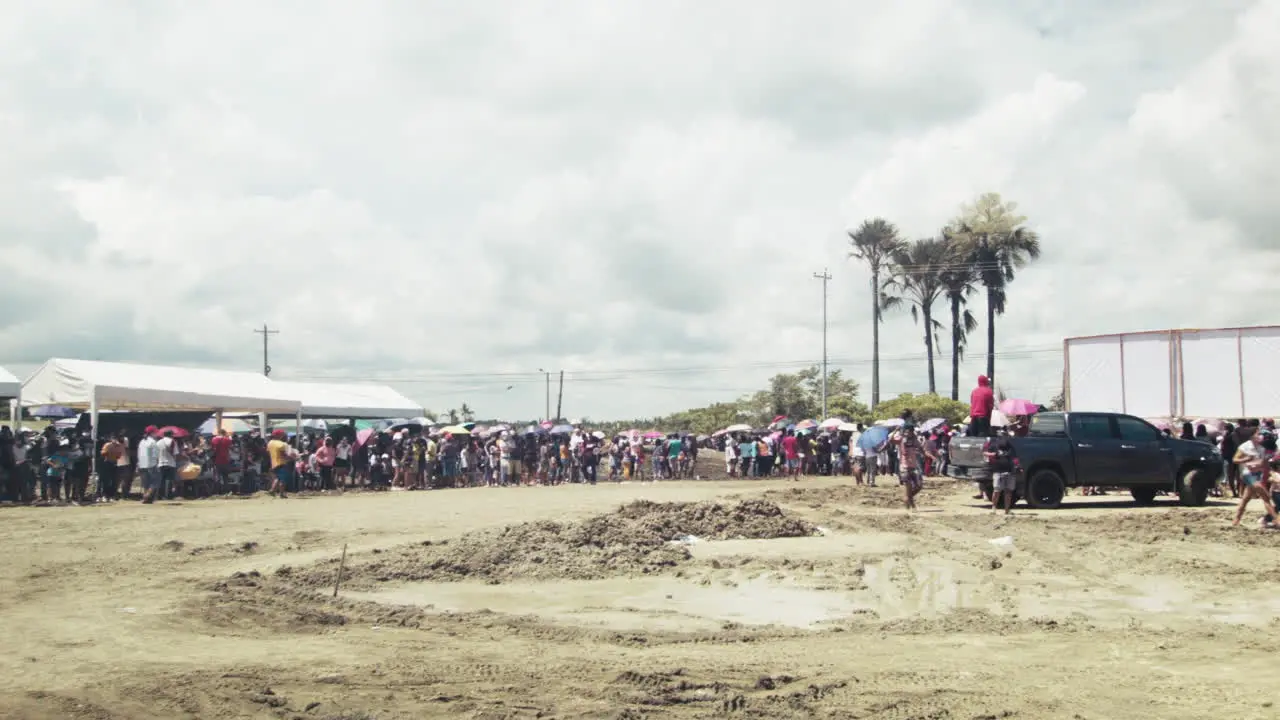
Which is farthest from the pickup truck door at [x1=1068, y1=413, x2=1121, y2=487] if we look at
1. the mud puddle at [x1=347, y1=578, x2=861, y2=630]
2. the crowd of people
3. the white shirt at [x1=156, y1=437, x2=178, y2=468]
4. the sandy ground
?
the white shirt at [x1=156, y1=437, x2=178, y2=468]

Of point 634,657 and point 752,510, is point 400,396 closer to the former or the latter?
point 752,510

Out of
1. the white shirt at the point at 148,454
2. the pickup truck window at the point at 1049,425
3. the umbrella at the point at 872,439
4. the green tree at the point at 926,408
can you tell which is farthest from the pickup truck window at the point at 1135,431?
the green tree at the point at 926,408

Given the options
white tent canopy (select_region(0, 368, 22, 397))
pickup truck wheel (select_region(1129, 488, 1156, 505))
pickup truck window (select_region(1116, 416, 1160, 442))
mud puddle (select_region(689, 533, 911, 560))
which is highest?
white tent canopy (select_region(0, 368, 22, 397))

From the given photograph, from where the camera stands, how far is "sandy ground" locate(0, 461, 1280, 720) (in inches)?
246

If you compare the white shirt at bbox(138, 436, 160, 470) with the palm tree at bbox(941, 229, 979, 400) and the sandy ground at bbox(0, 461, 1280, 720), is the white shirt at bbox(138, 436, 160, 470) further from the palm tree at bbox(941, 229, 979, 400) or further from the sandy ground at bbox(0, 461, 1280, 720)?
the palm tree at bbox(941, 229, 979, 400)

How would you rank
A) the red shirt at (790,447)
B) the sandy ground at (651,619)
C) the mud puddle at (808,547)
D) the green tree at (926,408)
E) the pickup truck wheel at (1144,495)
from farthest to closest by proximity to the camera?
the green tree at (926,408) → the red shirt at (790,447) → the pickup truck wheel at (1144,495) → the mud puddle at (808,547) → the sandy ground at (651,619)

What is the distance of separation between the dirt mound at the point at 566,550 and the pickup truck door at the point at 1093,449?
6256mm

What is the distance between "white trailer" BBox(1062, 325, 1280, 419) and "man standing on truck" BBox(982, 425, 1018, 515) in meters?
7.98

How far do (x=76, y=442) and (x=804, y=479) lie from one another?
20724mm

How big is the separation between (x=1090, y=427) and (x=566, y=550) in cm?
1107

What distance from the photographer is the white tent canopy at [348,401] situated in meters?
37.8

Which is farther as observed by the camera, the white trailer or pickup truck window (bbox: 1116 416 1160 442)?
the white trailer

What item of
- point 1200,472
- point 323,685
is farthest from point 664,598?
point 1200,472

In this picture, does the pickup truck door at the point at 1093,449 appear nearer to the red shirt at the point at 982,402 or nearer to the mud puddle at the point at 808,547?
the red shirt at the point at 982,402
